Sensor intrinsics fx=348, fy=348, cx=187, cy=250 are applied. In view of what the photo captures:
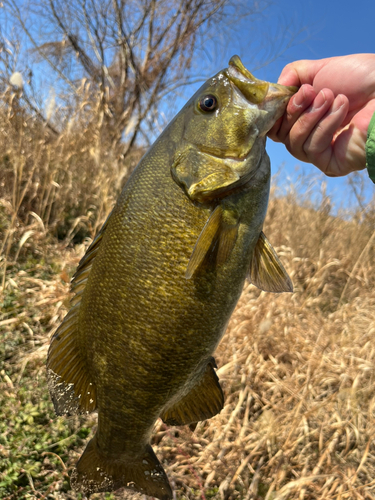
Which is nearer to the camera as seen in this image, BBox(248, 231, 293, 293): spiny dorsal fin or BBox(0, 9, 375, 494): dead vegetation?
BBox(248, 231, 293, 293): spiny dorsal fin

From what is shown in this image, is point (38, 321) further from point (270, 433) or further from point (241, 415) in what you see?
point (270, 433)

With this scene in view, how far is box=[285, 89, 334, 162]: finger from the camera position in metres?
1.47

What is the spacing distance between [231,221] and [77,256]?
3301 mm

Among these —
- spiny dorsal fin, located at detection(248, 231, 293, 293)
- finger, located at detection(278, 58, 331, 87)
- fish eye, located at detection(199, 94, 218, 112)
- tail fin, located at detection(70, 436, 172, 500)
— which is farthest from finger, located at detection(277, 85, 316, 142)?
tail fin, located at detection(70, 436, 172, 500)

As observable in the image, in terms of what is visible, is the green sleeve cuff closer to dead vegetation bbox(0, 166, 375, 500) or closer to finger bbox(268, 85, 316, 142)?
finger bbox(268, 85, 316, 142)

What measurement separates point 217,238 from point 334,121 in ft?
2.76

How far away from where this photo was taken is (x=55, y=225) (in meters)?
4.48

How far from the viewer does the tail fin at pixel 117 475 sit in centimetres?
137

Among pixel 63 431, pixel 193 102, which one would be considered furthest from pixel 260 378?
pixel 193 102

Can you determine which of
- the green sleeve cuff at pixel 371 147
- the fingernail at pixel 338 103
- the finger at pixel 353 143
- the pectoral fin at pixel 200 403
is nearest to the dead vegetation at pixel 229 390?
the pectoral fin at pixel 200 403

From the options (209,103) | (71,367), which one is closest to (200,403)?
(71,367)

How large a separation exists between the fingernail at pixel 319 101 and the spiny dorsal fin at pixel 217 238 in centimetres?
68

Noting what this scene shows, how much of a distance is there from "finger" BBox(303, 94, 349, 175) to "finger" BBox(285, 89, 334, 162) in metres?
0.02

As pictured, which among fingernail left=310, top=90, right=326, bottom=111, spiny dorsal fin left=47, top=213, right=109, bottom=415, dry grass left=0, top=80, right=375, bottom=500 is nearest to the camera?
spiny dorsal fin left=47, top=213, right=109, bottom=415
